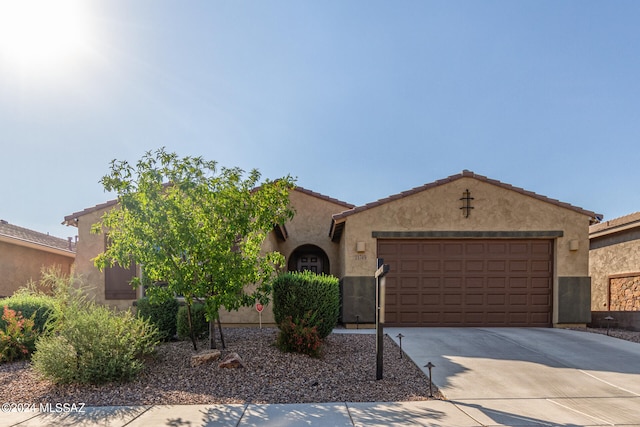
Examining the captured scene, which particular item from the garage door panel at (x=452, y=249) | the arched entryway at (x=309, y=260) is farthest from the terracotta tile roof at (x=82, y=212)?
the garage door panel at (x=452, y=249)

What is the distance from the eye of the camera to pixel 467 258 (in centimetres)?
1151

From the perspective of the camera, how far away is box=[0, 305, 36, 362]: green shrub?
7699 millimetres

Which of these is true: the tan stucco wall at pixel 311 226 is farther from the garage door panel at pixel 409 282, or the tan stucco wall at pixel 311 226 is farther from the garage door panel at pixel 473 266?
the garage door panel at pixel 473 266

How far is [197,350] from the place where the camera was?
7.61 metres

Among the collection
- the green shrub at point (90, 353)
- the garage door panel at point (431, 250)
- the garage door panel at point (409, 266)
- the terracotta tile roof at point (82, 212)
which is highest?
the terracotta tile roof at point (82, 212)

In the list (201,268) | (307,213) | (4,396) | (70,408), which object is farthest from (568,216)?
(4,396)

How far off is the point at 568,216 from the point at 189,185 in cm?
1056

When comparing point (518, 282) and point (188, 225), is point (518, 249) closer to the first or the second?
point (518, 282)

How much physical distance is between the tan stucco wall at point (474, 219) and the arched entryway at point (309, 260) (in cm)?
398

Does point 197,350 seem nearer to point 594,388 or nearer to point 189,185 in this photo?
point 189,185

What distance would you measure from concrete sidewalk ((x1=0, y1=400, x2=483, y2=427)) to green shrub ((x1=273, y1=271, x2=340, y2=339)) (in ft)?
9.00

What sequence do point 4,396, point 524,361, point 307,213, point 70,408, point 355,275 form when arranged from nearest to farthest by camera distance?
point 70,408, point 4,396, point 524,361, point 355,275, point 307,213

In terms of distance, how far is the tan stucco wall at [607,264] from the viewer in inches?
512

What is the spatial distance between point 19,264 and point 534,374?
54.1 ft
